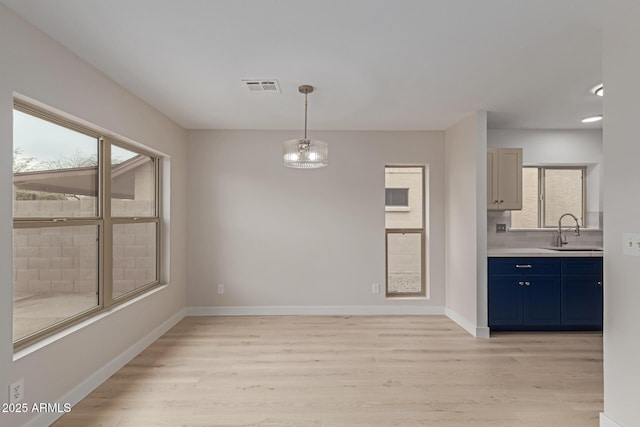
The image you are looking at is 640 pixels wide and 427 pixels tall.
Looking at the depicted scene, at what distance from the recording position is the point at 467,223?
438 cm

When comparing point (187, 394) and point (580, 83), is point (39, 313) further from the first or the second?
point (580, 83)

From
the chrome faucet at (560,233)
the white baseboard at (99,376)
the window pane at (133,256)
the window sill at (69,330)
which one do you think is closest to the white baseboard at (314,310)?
the white baseboard at (99,376)

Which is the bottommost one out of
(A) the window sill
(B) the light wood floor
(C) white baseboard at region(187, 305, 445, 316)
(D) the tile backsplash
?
(B) the light wood floor

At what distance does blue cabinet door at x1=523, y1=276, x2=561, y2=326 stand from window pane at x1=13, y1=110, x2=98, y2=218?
452 centimetres

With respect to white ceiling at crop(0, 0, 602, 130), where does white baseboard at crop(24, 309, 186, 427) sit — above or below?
below

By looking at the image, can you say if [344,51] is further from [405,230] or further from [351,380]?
[405,230]

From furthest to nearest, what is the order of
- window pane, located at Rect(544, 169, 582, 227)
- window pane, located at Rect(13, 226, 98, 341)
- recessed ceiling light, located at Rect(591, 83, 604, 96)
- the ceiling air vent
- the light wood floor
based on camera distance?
window pane, located at Rect(544, 169, 582, 227) < recessed ceiling light, located at Rect(591, 83, 604, 96) < the ceiling air vent < the light wood floor < window pane, located at Rect(13, 226, 98, 341)

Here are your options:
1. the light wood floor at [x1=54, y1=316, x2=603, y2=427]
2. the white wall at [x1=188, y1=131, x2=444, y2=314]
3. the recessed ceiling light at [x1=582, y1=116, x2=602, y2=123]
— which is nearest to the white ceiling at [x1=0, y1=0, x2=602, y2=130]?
the recessed ceiling light at [x1=582, y1=116, x2=602, y2=123]

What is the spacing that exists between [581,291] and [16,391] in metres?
5.19

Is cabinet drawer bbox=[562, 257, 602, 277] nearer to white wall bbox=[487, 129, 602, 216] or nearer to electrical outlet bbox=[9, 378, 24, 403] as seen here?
white wall bbox=[487, 129, 602, 216]

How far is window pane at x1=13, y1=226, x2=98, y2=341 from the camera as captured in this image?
2.33 metres

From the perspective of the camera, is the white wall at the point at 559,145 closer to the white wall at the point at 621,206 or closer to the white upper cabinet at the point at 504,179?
the white upper cabinet at the point at 504,179

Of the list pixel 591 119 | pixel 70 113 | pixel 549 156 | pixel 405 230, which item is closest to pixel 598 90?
pixel 591 119

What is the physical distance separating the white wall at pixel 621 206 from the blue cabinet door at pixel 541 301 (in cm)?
205
